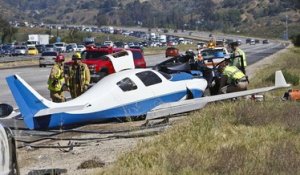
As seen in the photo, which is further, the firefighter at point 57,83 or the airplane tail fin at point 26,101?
the firefighter at point 57,83

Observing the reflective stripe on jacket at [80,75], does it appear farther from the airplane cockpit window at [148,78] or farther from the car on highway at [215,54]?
the car on highway at [215,54]

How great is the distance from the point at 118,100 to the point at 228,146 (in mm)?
5621

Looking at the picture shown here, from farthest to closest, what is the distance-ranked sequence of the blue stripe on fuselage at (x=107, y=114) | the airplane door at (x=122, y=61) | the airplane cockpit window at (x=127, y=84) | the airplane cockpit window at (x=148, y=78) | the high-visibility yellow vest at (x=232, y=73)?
the airplane door at (x=122, y=61) → the high-visibility yellow vest at (x=232, y=73) → the airplane cockpit window at (x=148, y=78) → the airplane cockpit window at (x=127, y=84) → the blue stripe on fuselage at (x=107, y=114)

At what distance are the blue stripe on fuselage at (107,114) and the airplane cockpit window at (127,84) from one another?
0.39m

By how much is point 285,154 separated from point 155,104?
727 cm

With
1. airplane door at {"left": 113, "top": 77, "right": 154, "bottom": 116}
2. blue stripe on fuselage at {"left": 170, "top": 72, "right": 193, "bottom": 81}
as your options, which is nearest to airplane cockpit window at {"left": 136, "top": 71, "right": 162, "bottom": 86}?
airplane door at {"left": 113, "top": 77, "right": 154, "bottom": 116}

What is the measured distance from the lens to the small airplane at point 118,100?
14.4m

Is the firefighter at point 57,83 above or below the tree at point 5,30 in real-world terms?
above

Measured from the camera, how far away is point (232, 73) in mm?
18328

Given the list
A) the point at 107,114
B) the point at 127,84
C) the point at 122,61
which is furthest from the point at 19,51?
the point at 107,114

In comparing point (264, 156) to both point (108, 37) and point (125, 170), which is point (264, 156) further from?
point (108, 37)

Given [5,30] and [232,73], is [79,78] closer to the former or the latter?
[232,73]

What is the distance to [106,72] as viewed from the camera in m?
29.3

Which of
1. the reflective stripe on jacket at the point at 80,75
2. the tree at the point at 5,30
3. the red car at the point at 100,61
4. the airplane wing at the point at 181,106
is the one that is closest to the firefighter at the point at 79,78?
the reflective stripe on jacket at the point at 80,75
